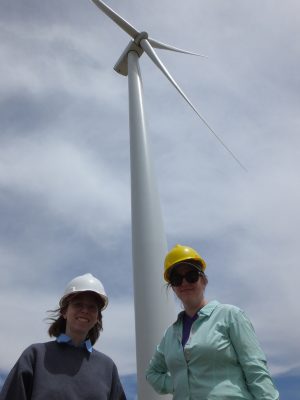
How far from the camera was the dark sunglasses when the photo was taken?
6.04 meters

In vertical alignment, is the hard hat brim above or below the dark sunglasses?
above

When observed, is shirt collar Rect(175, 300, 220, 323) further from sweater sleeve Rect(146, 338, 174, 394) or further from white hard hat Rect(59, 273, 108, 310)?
white hard hat Rect(59, 273, 108, 310)

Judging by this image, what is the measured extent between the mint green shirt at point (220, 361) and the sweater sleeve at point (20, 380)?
178cm

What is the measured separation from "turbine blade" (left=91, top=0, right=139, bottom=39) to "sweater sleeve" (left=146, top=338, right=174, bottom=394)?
18745 mm

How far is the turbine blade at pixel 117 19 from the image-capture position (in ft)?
71.3

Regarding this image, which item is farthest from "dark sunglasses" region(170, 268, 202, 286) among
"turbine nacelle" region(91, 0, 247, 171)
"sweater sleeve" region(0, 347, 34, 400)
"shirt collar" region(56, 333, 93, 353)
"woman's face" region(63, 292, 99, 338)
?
"turbine nacelle" region(91, 0, 247, 171)

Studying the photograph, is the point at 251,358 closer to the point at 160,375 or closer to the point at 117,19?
the point at 160,375

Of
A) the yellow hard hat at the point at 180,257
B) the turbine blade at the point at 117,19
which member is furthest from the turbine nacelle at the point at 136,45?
the yellow hard hat at the point at 180,257

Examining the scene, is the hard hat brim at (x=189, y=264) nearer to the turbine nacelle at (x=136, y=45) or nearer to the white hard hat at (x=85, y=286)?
the white hard hat at (x=85, y=286)

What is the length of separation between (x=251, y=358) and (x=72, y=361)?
7.67ft

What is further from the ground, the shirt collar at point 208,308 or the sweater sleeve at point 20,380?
the shirt collar at point 208,308

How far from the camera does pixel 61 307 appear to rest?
248 inches

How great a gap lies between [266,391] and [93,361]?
236 centimetres

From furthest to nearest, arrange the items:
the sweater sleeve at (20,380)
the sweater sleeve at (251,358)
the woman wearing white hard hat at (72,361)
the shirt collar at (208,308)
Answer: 1. the shirt collar at (208,308)
2. the woman wearing white hard hat at (72,361)
3. the sweater sleeve at (20,380)
4. the sweater sleeve at (251,358)
